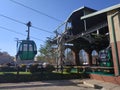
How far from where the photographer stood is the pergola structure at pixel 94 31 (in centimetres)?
1413

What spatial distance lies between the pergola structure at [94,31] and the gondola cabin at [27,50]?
12.6ft

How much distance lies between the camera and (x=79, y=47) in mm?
26781

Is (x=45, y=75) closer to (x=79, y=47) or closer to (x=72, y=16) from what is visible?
(x=72, y=16)

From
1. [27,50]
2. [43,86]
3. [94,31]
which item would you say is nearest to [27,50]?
[27,50]

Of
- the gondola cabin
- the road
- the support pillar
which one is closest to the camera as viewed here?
the road

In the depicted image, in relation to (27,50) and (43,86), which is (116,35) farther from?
(27,50)

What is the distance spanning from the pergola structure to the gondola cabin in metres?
3.84

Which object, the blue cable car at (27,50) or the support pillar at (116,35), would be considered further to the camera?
the blue cable car at (27,50)

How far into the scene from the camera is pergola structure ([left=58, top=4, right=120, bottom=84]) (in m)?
14.1

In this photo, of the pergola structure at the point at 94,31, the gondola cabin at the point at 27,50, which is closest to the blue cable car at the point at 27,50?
the gondola cabin at the point at 27,50

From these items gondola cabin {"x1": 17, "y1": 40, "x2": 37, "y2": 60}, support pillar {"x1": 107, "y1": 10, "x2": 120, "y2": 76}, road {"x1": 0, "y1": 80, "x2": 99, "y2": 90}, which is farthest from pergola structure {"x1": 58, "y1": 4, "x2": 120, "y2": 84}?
gondola cabin {"x1": 17, "y1": 40, "x2": 37, "y2": 60}

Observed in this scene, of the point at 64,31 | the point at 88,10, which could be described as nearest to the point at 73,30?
the point at 64,31

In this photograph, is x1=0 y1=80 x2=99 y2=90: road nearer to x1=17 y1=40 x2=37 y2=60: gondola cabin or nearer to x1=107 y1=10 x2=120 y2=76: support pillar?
x1=107 y1=10 x2=120 y2=76: support pillar

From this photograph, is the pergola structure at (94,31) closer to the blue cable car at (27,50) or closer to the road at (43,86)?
the road at (43,86)
